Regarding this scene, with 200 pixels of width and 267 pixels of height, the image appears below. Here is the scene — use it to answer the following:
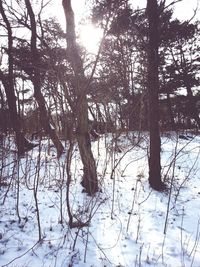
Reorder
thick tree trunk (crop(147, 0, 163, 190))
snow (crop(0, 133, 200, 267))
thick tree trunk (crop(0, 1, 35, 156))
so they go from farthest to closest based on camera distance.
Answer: thick tree trunk (crop(0, 1, 35, 156)) → thick tree trunk (crop(147, 0, 163, 190)) → snow (crop(0, 133, 200, 267))

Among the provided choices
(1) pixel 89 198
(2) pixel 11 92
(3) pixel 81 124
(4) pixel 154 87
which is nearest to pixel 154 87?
(4) pixel 154 87

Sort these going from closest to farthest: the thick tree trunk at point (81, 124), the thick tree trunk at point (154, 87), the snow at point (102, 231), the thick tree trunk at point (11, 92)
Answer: the snow at point (102, 231) → the thick tree trunk at point (81, 124) → the thick tree trunk at point (154, 87) → the thick tree trunk at point (11, 92)

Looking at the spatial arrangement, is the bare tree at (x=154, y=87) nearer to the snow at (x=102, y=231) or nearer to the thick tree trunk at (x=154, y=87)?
the thick tree trunk at (x=154, y=87)

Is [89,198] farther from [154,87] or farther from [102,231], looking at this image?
[154,87]

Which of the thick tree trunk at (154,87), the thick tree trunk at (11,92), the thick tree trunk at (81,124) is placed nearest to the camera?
the thick tree trunk at (81,124)

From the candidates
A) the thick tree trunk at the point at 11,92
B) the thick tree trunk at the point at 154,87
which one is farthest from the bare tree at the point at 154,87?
the thick tree trunk at the point at 11,92

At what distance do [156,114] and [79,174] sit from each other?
220 cm

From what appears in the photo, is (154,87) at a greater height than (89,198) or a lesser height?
greater

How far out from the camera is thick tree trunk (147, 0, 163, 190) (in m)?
6.45

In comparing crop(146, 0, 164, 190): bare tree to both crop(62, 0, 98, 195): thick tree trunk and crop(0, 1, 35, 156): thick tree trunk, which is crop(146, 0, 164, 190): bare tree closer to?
crop(62, 0, 98, 195): thick tree trunk

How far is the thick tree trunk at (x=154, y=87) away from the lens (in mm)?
6453

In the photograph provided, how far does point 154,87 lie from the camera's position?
6.48 m

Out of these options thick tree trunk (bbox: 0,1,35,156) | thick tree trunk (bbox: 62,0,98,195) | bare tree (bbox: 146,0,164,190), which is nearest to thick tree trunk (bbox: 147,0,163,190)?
bare tree (bbox: 146,0,164,190)

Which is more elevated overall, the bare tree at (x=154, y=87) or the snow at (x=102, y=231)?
the bare tree at (x=154, y=87)
